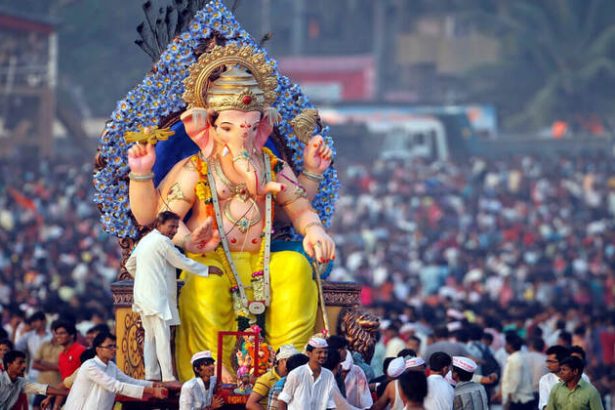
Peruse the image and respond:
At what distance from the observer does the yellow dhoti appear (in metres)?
14.9

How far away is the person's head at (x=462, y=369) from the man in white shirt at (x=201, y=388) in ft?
5.57

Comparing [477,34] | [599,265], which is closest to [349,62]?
[477,34]

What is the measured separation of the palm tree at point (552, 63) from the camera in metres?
57.2

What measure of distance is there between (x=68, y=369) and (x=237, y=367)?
1528 millimetres

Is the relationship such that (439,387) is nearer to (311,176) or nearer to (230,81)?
(311,176)

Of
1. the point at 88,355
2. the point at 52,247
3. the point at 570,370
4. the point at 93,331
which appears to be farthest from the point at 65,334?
the point at 52,247

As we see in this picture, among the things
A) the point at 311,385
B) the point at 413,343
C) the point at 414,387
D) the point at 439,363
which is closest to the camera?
the point at 414,387

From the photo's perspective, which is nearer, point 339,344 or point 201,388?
point 201,388

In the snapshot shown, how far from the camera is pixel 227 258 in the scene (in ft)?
50.8

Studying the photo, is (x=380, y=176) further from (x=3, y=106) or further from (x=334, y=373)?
(x=334, y=373)

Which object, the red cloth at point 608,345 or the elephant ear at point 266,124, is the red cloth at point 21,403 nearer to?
the elephant ear at point 266,124

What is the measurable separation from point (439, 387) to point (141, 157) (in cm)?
327

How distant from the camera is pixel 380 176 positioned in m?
41.9

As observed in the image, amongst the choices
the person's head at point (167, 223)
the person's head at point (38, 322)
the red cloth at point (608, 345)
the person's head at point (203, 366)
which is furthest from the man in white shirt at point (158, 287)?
the red cloth at point (608, 345)
